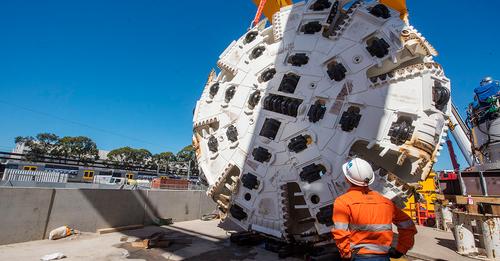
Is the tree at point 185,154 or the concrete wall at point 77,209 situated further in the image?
the tree at point 185,154

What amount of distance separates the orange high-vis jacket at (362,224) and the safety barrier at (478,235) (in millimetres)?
9193

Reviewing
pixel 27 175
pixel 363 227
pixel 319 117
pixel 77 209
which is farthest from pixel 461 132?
pixel 27 175

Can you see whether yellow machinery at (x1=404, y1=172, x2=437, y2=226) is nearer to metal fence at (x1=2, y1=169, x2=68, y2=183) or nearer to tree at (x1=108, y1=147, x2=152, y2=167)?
metal fence at (x1=2, y1=169, x2=68, y2=183)

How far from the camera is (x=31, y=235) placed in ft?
27.8

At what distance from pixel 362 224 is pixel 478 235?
400 inches

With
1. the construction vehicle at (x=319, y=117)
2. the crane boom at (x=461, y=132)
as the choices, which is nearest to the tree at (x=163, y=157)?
the crane boom at (x=461, y=132)

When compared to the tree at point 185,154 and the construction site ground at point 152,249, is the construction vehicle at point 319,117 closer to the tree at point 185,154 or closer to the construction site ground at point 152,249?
the construction site ground at point 152,249

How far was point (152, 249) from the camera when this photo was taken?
8094 mm

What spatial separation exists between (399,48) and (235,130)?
4869 mm

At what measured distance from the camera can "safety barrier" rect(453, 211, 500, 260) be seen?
9.16m

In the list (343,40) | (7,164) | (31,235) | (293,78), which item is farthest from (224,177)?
(7,164)

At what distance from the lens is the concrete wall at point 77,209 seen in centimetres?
817

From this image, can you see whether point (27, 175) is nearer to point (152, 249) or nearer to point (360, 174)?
point (152, 249)

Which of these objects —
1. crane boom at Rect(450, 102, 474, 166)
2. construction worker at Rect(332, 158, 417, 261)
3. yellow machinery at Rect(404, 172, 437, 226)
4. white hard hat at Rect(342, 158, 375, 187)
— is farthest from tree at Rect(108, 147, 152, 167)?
construction worker at Rect(332, 158, 417, 261)
